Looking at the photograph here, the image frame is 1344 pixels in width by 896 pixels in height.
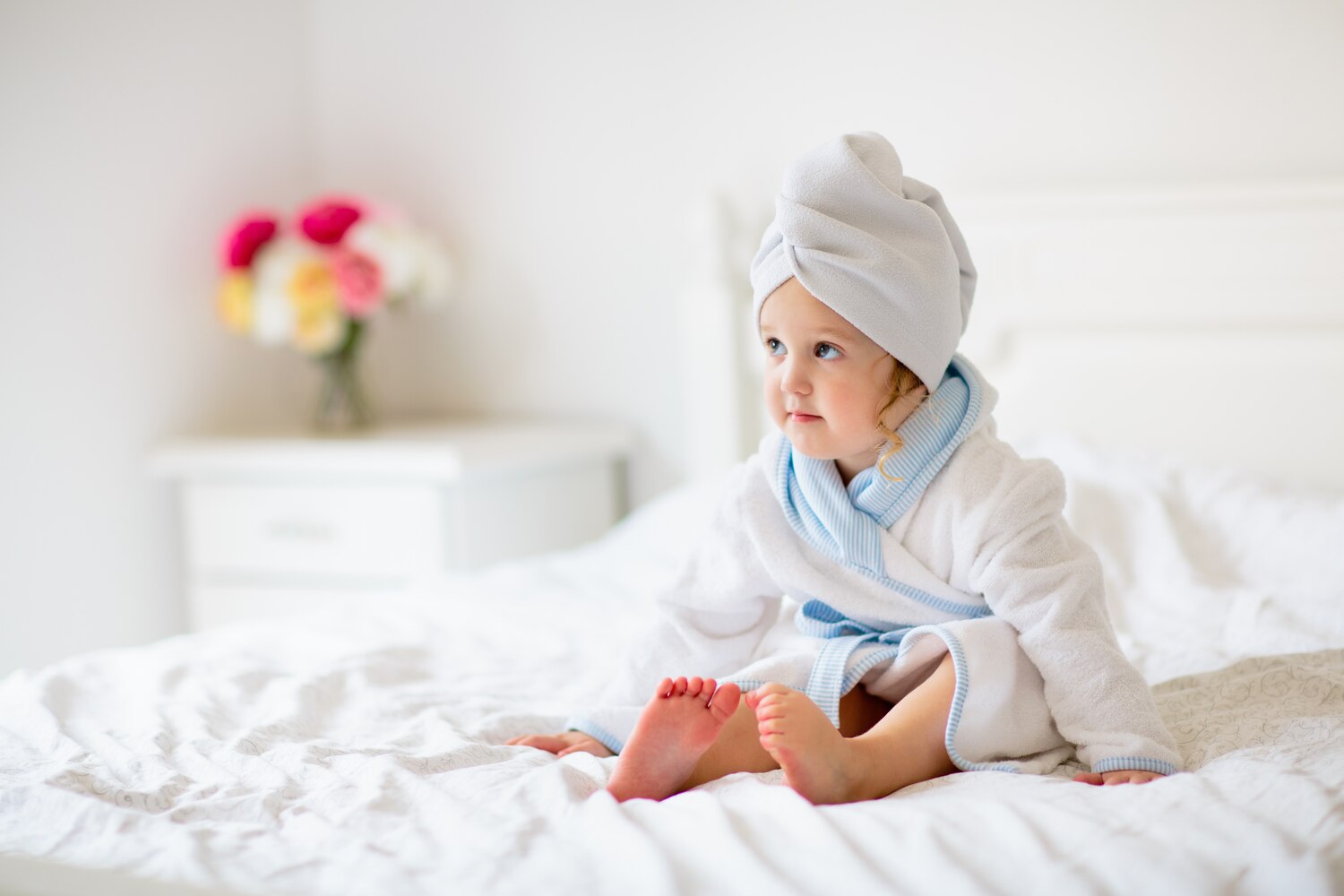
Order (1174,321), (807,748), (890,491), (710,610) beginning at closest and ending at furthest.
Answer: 1. (807,748)
2. (890,491)
3. (710,610)
4. (1174,321)

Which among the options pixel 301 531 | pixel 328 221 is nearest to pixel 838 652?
pixel 301 531

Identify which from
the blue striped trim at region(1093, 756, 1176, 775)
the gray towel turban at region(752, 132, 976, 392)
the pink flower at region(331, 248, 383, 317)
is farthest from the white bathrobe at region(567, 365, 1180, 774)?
the pink flower at region(331, 248, 383, 317)

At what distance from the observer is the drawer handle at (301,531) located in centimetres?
224

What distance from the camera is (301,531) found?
7.40ft

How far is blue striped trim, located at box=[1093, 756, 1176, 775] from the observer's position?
3.20ft

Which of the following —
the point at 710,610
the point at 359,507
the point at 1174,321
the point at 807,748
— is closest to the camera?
the point at 807,748

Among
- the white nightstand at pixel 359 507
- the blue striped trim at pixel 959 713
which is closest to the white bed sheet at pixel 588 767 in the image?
the blue striped trim at pixel 959 713

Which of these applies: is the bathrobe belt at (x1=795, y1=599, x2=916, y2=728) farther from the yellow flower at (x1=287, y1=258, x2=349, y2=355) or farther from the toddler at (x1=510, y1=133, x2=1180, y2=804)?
the yellow flower at (x1=287, y1=258, x2=349, y2=355)

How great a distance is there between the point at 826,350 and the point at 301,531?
141cm

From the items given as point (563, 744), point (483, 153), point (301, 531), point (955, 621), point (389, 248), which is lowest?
point (301, 531)

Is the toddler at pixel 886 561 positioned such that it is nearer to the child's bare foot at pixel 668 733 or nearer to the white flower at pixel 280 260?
the child's bare foot at pixel 668 733

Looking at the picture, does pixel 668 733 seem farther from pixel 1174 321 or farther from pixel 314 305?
pixel 314 305

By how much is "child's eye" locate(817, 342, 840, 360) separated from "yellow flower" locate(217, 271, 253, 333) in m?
1.57

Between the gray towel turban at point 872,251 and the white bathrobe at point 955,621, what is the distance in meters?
0.11
